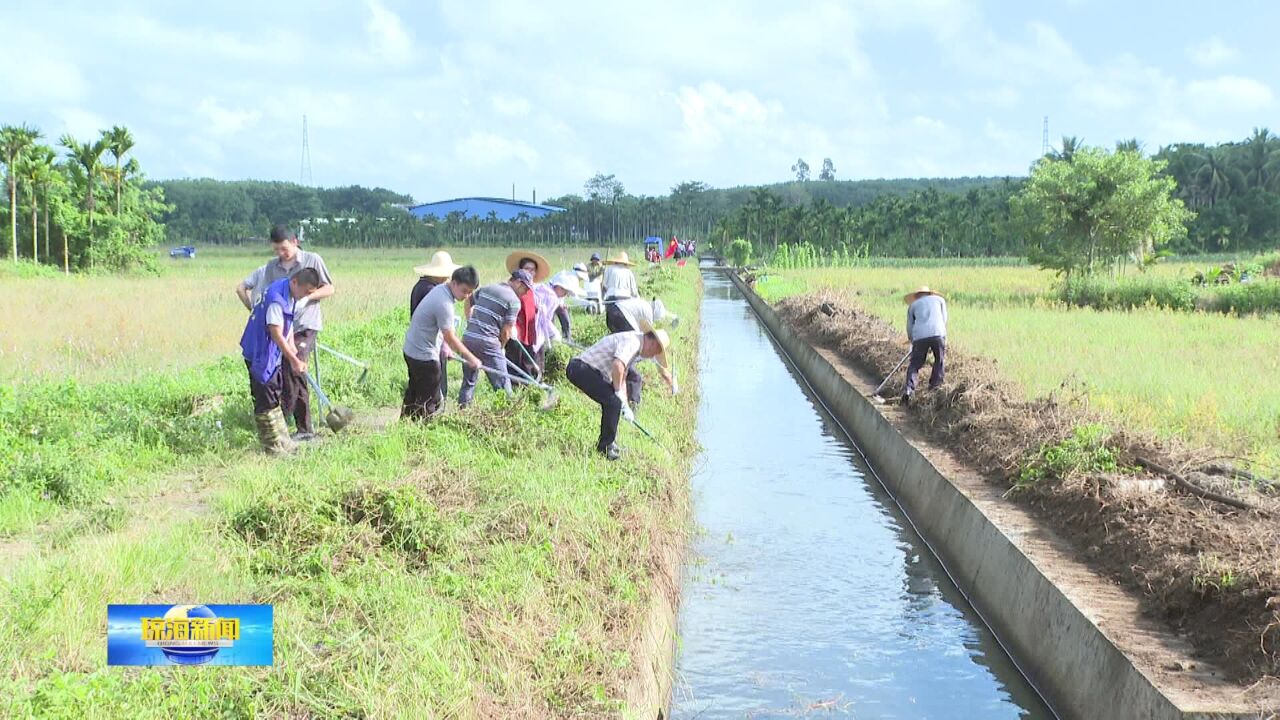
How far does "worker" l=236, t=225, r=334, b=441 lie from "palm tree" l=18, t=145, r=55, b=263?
33.5 meters

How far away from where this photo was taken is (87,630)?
13.4ft

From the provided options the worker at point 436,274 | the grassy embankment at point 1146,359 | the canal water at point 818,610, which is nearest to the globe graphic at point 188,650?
the canal water at point 818,610

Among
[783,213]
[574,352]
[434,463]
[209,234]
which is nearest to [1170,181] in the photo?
[574,352]

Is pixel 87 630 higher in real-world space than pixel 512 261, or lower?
lower

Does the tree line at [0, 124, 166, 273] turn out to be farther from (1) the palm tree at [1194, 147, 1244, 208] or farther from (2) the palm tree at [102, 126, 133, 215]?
(1) the palm tree at [1194, 147, 1244, 208]

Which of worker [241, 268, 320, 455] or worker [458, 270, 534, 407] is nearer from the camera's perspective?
worker [241, 268, 320, 455]

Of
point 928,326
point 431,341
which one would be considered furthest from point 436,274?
point 928,326

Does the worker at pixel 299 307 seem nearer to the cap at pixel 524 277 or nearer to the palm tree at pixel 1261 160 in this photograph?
the cap at pixel 524 277

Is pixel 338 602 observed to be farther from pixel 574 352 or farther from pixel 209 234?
pixel 209 234

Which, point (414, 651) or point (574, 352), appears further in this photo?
point (574, 352)

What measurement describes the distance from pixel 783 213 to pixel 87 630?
80.4m

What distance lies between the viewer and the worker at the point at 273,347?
24.7 ft
